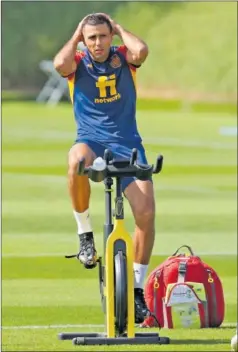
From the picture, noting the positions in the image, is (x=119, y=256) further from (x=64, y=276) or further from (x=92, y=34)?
(x=64, y=276)

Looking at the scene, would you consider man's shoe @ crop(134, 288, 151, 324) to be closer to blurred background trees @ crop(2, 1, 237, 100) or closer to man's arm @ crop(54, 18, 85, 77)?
man's arm @ crop(54, 18, 85, 77)

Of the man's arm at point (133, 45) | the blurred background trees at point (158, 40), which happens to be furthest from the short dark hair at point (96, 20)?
the blurred background trees at point (158, 40)

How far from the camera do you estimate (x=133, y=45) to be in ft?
31.6

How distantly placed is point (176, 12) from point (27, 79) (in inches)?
245

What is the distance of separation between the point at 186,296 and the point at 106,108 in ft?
4.88

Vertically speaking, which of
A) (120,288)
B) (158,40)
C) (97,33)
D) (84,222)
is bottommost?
(120,288)

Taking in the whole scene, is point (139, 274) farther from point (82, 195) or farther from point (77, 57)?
point (77, 57)

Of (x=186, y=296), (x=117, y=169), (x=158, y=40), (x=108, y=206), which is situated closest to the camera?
(x=117, y=169)

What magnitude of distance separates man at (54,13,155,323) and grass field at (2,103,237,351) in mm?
617

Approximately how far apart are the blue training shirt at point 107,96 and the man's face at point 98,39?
13cm

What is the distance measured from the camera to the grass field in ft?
34.5

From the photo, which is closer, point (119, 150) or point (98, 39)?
point (98, 39)

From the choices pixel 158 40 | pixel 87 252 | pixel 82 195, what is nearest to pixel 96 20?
pixel 82 195

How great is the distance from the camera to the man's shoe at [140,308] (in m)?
9.57
